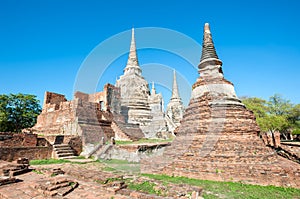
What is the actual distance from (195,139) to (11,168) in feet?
25.5

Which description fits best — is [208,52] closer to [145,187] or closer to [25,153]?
[145,187]

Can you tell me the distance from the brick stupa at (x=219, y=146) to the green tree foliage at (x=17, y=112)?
1013 inches

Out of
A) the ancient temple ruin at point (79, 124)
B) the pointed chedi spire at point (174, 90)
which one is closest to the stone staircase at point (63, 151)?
the ancient temple ruin at point (79, 124)

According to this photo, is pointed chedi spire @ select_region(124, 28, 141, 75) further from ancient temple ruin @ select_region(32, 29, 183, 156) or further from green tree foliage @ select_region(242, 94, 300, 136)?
green tree foliage @ select_region(242, 94, 300, 136)

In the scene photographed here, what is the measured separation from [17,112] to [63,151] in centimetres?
1919

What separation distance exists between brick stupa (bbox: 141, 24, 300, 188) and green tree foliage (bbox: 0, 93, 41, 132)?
25.7 meters

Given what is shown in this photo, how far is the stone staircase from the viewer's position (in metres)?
13.0

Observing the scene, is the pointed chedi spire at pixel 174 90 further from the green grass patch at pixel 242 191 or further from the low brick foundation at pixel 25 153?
the green grass patch at pixel 242 191

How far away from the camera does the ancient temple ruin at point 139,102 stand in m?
29.0

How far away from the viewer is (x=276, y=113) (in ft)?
106

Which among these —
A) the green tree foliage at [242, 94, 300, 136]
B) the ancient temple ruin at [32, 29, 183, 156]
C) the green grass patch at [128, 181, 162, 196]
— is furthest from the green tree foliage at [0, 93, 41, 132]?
the green tree foliage at [242, 94, 300, 136]

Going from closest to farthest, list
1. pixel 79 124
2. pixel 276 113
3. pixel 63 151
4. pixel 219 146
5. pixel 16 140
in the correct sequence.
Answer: pixel 219 146
pixel 16 140
pixel 63 151
pixel 79 124
pixel 276 113

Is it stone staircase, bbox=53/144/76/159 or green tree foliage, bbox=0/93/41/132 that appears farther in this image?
green tree foliage, bbox=0/93/41/132

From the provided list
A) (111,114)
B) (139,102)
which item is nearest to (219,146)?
(111,114)
